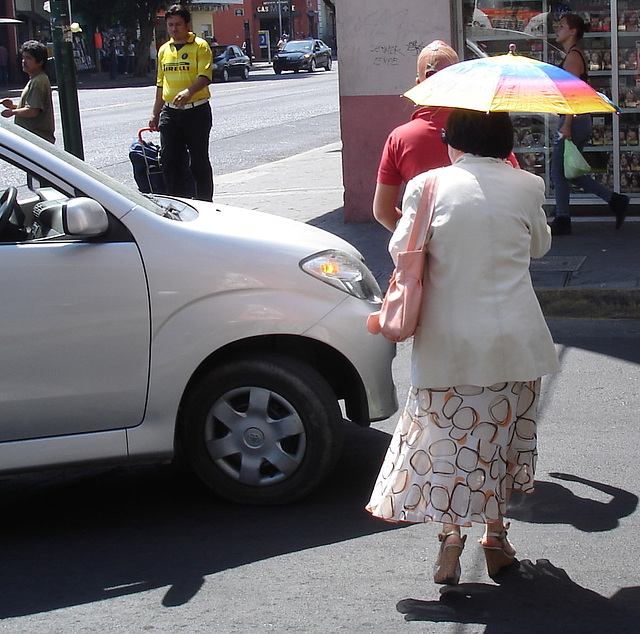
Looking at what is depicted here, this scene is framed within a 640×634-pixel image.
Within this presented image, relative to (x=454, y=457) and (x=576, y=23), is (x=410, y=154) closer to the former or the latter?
(x=454, y=457)

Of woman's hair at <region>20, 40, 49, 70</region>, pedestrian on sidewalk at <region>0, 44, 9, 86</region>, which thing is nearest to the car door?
woman's hair at <region>20, 40, 49, 70</region>

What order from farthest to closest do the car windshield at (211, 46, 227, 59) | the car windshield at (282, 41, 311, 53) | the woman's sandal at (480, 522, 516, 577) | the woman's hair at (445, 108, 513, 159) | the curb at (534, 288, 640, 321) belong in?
the car windshield at (282, 41, 311, 53), the car windshield at (211, 46, 227, 59), the curb at (534, 288, 640, 321), the woman's sandal at (480, 522, 516, 577), the woman's hair at (445, 108, 513, 159)

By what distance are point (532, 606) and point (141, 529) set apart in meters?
1.65

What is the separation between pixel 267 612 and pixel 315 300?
1314mm

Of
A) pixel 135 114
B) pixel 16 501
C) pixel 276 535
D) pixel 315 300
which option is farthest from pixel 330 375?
pixel 135 114

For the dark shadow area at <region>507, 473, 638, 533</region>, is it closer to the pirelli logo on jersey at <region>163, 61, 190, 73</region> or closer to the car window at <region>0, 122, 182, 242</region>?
the car window at <region>0, 122, 182, 242</region>

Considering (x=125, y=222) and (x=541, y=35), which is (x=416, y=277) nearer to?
(x=125, y=222)

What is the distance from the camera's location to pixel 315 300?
15.0 ft

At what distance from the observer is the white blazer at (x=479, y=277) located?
360 centimetres

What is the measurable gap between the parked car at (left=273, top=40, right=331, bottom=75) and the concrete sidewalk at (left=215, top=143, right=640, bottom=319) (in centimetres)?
4122

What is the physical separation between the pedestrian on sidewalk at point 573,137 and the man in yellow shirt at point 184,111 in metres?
3.07

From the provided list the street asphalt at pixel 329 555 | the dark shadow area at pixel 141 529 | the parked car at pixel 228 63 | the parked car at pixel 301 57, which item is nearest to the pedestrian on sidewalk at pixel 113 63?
the parked car at pixel 228 63

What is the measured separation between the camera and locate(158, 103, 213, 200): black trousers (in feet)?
33.2

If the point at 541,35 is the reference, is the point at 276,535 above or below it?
below
